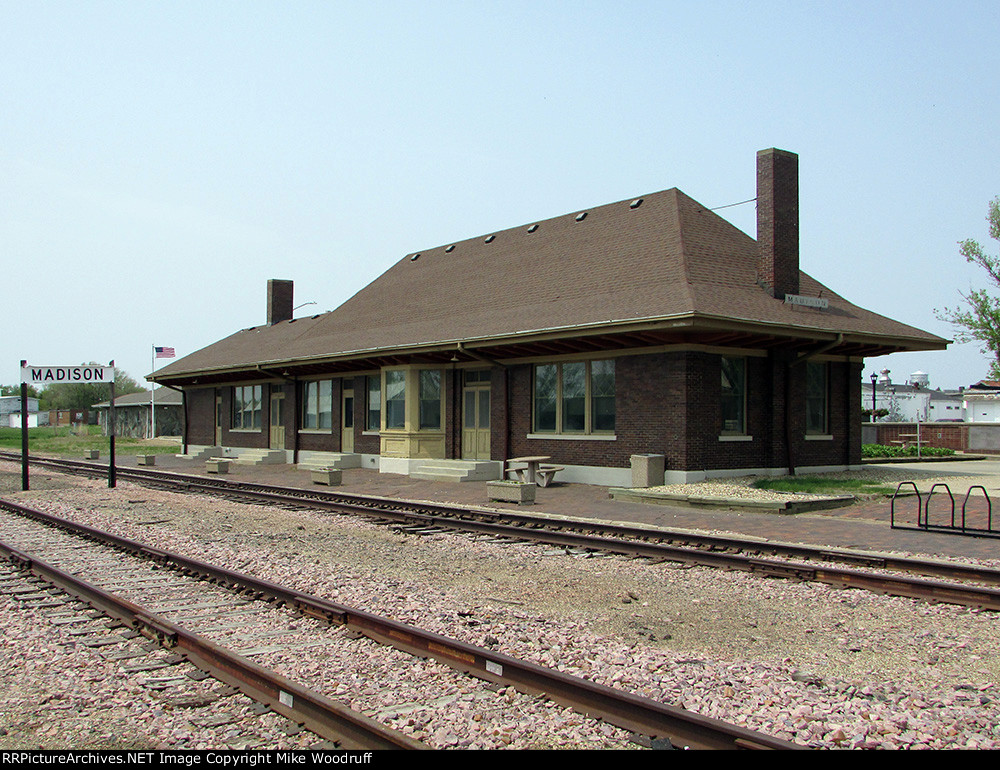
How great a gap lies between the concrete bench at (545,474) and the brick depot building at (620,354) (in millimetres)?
668

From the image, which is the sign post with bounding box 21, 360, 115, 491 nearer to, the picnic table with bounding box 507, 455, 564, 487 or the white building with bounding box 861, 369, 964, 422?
the picnic table with bounding box 507, 455, 564, 487

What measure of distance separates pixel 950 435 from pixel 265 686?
39901mm

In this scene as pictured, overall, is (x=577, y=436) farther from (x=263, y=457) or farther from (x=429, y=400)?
(x=263, y=457)

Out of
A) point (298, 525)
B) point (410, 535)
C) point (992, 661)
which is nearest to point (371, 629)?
point (992, 661)

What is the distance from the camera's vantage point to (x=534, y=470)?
20344mm

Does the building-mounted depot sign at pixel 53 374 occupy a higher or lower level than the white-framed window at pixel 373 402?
higher

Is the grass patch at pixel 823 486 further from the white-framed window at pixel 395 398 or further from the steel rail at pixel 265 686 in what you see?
the steel rail at pixel 265 686

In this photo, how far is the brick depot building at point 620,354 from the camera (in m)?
18.9

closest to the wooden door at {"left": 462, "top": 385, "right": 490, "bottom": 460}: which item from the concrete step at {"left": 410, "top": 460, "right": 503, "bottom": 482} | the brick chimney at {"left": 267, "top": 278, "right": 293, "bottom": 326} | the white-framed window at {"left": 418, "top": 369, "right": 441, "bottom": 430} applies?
the concrete step at {"left": 410, "top": 460, "right": 503, "bottom": 482}

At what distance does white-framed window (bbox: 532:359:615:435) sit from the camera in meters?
20.5

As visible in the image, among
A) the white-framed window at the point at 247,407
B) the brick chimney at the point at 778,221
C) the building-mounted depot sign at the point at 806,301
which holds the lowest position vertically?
the white-framed window at the point at 247,407

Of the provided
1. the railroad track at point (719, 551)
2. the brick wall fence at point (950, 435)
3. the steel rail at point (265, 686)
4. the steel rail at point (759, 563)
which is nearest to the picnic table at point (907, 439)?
the brick wall fence at point (950, 435)

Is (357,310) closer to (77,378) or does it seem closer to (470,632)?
(77,378)

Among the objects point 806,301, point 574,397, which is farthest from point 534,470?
point 806,301
